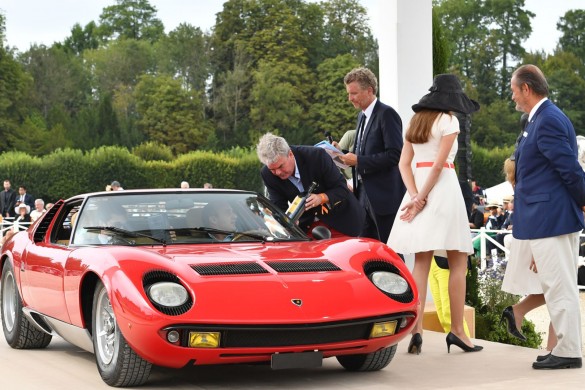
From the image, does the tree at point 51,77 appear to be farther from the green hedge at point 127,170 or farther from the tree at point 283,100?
the green hedge at point 127,170

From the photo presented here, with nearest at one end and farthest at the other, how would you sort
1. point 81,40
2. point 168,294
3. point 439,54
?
point 168,294
point 439,54
point 81,40

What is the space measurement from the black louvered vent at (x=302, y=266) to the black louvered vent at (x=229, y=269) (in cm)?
10

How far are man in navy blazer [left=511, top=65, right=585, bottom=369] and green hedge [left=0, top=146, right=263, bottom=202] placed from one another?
66845mm

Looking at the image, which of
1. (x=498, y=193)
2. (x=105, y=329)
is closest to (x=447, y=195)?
(x=105, y=329)

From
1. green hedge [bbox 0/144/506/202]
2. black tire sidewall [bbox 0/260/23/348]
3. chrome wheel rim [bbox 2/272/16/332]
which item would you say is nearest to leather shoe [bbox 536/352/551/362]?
black tire sidewall [bbox 0/260/23/348]

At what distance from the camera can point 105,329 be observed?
6.56m

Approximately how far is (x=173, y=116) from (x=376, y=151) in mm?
86826

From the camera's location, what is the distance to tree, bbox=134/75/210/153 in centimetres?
9469

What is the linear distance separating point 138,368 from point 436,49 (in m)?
6.40

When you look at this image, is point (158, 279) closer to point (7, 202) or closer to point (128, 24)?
point (7, 202)

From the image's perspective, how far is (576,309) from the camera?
271 inches

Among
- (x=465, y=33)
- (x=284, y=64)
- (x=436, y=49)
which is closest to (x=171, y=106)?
(x=284, y=64)

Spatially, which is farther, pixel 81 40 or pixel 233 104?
pixel 81 40

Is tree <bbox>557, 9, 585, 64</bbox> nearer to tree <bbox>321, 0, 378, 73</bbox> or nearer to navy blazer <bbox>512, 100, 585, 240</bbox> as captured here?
tree <bbox>321, 0, 378, 73</bbox>
